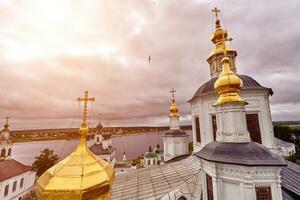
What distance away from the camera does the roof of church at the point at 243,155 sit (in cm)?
565

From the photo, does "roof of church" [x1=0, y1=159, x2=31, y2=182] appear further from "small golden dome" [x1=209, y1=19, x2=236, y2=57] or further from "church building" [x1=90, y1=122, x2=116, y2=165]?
"small golden dome" [x1=209, y1=19, x2=236, y2=57]

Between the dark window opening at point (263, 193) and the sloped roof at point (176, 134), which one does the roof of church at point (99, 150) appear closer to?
the sloped roof at point (176, 134)

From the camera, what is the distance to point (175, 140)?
63.9 ft

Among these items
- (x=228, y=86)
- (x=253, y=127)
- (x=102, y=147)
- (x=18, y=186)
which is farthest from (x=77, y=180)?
(x=102, y=147)

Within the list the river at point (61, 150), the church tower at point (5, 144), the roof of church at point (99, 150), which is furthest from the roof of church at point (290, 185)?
the river at point (61, 150)

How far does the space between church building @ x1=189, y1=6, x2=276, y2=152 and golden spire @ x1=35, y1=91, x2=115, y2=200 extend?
831 cm

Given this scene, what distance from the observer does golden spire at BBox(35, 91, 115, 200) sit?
2715 mm

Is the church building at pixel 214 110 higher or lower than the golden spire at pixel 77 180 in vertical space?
higher

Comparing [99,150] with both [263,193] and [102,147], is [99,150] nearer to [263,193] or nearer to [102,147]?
[102,147]

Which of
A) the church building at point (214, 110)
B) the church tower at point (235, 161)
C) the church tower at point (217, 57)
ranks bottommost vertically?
the church tower at point (235, 161)

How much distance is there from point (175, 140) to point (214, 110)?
30.1ft

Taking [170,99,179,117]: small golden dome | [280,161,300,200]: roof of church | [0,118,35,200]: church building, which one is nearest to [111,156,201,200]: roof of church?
[280,161,300,200]: roof of church

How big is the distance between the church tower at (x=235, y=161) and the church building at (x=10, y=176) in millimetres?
23517

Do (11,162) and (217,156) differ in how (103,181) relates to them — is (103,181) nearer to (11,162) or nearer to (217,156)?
(217,156)
